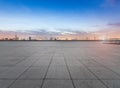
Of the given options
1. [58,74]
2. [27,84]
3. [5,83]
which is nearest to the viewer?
[27,84]

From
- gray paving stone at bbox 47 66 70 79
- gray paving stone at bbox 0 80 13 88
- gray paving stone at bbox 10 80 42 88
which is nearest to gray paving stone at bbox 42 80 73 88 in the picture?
gray paving stone at bbox 10 80 42 88

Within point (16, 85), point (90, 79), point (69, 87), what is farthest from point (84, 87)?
point (16, 85)

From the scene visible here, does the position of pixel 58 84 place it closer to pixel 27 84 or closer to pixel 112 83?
pixel 27 84

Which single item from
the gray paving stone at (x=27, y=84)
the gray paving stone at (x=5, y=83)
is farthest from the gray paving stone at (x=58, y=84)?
the gray paving stone at (x=5, y=83)

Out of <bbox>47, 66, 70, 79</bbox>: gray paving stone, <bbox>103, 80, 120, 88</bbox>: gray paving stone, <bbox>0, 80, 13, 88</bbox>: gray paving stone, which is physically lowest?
<bbox>0, 80, 13, 88</bbox>: gray paving stone

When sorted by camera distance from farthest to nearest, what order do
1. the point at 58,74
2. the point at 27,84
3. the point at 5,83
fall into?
1. the point at 58,74
2. the point at 5,83
3. the point at 27,84

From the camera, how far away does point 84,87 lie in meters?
4.36

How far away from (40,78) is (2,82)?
52.3 inches

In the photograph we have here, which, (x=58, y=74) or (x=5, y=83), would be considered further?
(x=58, y=74)

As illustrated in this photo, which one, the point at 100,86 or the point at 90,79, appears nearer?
the point at 100,86

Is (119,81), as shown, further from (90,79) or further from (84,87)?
(84,87)

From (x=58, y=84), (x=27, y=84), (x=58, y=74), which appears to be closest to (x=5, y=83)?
(x=27, y=84)

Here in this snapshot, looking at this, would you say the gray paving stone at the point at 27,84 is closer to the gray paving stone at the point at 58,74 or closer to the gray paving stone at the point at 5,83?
the gray paving stone at the point at 5,83

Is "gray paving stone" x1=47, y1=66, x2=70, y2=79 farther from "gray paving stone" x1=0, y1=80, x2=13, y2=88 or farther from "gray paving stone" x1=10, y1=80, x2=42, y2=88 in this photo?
"gray paving stone" x1=0, y1=80, x2=13, y2=88
